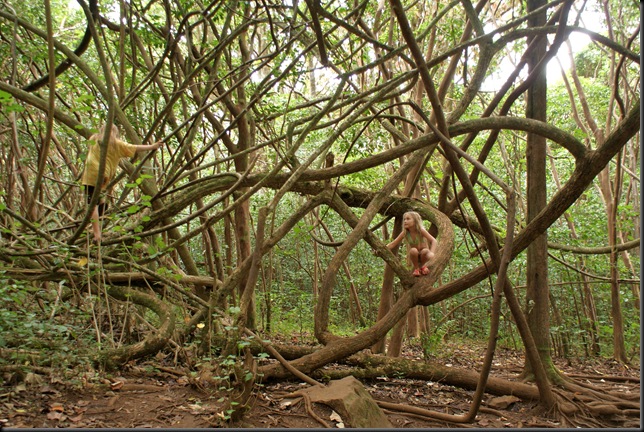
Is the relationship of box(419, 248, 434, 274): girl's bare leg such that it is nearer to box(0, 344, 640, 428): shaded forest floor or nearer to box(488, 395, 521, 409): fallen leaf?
box(0, 344, 640, 428): shaded forest floor

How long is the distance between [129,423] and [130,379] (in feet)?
3.35

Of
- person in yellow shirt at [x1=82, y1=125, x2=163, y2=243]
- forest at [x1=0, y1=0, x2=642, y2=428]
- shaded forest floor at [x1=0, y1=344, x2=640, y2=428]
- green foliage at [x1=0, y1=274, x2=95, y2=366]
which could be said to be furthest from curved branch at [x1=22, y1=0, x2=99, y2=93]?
shaded forest floor at [x1=0, y1=344, x2=640, y2=428]

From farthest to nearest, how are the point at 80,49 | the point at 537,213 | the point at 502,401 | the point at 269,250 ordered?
1. the point at 537,213
2. the point at 502,401
3. the point at 269,250
4. the point at 80,49

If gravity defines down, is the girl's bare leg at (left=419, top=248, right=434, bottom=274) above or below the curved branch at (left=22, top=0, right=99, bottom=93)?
below

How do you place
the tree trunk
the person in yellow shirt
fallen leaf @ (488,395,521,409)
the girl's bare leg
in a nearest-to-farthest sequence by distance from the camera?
the person in yellow shirt < fallen leaf @ (488,395,521,409) < the tree trunk < the girl's bare leg

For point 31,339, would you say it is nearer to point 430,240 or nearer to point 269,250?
point 269,250

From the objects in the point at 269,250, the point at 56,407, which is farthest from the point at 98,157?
the point at 56,407

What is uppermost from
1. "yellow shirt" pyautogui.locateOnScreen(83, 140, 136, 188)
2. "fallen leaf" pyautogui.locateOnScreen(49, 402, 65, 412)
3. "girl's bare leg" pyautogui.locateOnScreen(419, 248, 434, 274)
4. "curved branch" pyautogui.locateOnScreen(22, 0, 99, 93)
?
"curved branch" pyautogui.locateOnScreen(22, 0, 99, 93)

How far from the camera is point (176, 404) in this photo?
3.53 metres

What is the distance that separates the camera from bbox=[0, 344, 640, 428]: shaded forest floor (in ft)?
10.1

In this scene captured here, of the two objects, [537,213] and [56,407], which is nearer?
[56,407]

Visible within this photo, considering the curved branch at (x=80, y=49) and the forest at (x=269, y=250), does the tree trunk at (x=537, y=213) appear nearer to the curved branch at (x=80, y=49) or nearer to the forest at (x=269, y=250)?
the forest at (x=269, y=250)

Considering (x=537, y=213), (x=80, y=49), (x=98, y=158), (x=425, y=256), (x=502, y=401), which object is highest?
(x=80, y=49)

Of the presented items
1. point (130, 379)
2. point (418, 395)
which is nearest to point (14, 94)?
point (130, 379)
